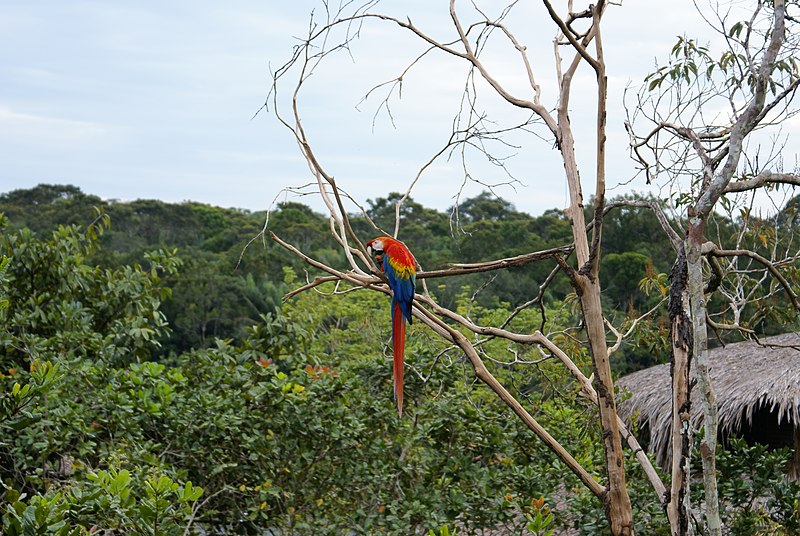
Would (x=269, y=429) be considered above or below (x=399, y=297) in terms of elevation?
below

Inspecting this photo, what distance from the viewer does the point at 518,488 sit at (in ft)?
12.1

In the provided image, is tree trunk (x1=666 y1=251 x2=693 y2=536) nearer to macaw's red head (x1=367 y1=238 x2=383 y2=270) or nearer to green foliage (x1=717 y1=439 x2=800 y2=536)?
macaw's red head (x1=367 y1=238 x2=383 y2=270)

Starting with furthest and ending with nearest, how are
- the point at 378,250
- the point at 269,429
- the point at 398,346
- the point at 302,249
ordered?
the point at 302,249 → the point at 269,429 → the point at 378,250 → the point at 398,346

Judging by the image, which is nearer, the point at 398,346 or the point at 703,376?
the point at 703,376

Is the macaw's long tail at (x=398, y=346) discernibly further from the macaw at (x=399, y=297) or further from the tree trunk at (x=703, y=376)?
the tree trunk at (x=703, y=376)

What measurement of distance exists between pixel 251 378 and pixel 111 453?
915mm

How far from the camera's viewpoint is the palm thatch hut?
19.8 feet

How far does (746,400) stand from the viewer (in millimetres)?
6125

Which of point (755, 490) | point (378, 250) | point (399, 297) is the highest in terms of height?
point (378, 250)

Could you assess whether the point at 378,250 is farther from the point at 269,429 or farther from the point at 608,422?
the point at 269,429

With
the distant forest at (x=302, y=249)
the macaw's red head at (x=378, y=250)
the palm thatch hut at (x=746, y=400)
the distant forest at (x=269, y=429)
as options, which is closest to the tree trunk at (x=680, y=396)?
the distant forest at (x=269, y=429)

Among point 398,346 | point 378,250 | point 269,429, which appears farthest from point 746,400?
point 398,346

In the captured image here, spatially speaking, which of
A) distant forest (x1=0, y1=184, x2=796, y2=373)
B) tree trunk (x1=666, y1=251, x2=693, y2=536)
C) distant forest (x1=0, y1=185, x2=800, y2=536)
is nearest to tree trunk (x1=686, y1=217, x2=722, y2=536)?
tree trunk (x1=666, y1=251, x2=693, y2=536)

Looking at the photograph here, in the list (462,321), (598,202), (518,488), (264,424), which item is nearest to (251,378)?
(264,424)
